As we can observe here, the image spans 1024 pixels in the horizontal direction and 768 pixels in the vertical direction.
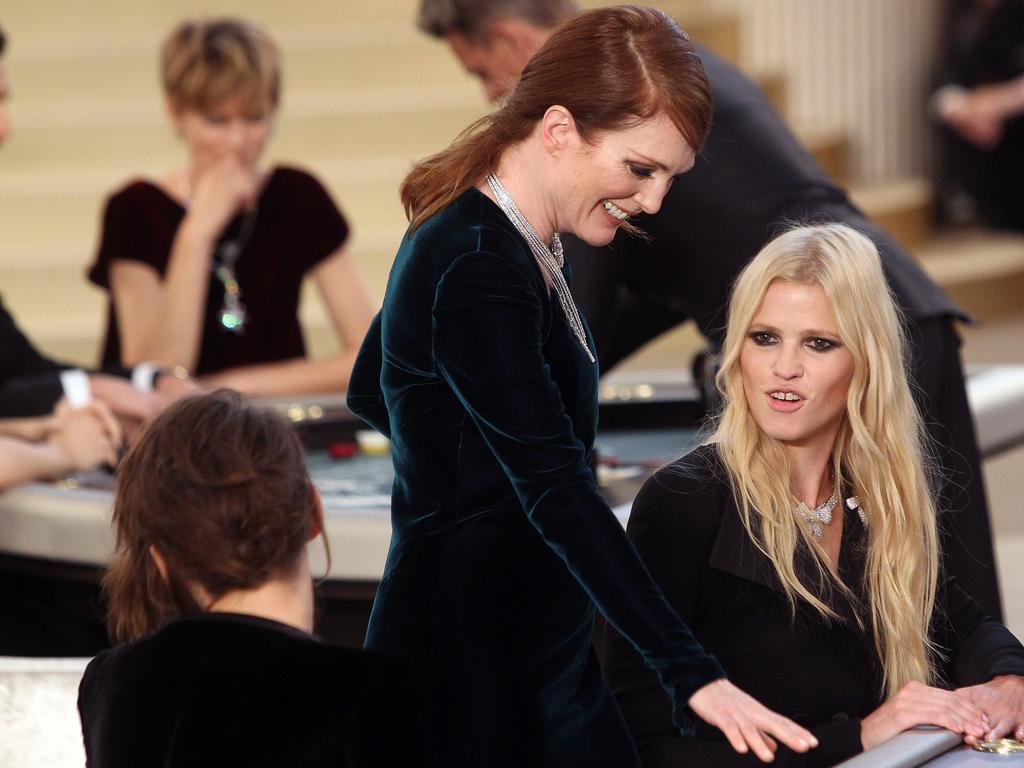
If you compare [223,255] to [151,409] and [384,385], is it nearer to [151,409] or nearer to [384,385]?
[151,409]

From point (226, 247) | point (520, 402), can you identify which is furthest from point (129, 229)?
point (520, 402)

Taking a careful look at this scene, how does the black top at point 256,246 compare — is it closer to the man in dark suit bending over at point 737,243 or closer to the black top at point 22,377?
the black top at point 22,377

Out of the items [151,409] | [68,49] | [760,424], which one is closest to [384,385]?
[760,424]

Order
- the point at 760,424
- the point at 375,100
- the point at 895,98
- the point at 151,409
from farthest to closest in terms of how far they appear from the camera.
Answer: the point at 895,98 < the point at 375,100 < the point at 151,409 < the point at 760,424

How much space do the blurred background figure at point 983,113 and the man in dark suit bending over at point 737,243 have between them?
4.58m

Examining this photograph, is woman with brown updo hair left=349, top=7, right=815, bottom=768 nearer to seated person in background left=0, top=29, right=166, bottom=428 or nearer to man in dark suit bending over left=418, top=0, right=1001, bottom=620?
man in dark suit bending over left=418, top=0, right=1001, bottom=620

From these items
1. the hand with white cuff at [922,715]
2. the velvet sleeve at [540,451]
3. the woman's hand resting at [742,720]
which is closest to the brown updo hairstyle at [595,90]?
the velvet sleeve at [540,451]

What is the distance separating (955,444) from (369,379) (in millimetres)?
1149

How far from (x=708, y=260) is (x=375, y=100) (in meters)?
4.36

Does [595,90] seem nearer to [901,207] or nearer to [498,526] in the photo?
[498,526]

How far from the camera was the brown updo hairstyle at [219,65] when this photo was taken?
3428 mm

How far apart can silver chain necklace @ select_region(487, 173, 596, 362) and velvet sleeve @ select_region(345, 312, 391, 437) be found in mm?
187

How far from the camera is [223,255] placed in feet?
12.0

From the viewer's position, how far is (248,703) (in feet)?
4.97
